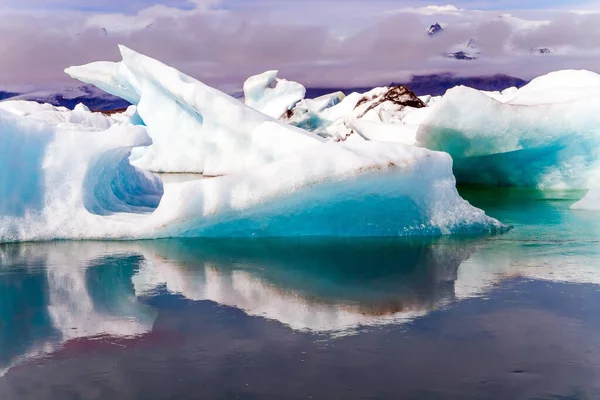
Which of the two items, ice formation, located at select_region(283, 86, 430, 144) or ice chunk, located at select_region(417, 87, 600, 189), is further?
ice formation, located at select_region(283, 86, 430, 144)

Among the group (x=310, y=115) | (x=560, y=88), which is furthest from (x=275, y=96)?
(x=560, y=88)

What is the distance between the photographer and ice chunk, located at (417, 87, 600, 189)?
→ 8.52 m

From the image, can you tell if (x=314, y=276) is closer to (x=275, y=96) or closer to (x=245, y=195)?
(x=245, y=195)

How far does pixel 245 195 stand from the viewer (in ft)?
17.3

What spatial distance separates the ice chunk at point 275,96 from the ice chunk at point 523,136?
12394mm

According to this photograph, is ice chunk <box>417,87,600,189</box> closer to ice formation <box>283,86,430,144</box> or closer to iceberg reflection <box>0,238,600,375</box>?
ice formation <box>283,86,430,144</box>

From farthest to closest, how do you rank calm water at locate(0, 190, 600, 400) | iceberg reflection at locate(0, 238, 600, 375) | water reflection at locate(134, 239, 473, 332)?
water reflection at locate(134, 239, 473, 332) → iceberg reflection at locate(0, 238, 600, 375) → calm water at locate(0, 190, 600, 400)

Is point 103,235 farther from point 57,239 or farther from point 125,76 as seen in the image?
point 125,76

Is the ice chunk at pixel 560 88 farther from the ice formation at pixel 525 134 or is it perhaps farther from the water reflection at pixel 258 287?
the water reflection at pixel 258 287

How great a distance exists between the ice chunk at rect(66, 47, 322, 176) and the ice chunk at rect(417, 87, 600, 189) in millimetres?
1674

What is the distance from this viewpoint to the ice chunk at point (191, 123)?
937 cm

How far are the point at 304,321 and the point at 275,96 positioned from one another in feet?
63.9

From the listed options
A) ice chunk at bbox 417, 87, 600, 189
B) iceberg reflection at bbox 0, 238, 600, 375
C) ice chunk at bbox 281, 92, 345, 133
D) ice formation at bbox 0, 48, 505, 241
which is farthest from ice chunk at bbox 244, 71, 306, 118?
iceberg reflection at bbox 0, 238, 600, 375

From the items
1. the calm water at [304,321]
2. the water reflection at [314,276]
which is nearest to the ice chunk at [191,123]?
the water reflection at [314,276]
